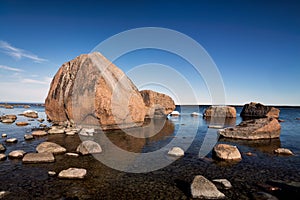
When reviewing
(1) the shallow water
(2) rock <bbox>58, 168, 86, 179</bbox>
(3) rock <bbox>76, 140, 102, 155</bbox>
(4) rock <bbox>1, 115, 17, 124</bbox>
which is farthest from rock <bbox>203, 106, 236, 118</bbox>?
(2) rock <bbox>58, 168, 86, 179</bbox>

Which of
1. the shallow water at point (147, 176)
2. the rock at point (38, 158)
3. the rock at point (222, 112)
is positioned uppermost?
the rock at point (222, 112)

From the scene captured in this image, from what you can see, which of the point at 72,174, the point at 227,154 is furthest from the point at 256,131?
the point at 72,174

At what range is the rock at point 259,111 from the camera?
4853cm

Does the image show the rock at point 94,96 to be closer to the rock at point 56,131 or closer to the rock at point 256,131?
the rock at point 56,131

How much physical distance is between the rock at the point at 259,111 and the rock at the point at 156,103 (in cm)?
2567

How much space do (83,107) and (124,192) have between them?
14.6 meters

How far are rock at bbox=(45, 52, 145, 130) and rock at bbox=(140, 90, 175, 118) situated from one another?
1360 centimetres

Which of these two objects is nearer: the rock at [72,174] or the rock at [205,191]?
the rock at [205,191]

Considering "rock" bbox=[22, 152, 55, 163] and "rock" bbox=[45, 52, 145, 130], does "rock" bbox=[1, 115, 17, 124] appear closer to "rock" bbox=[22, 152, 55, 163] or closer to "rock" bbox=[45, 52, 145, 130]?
"rock" bbox=[45, 52, 145, 130]

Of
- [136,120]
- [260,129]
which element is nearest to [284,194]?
[260,129]

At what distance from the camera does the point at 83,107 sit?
65.6 feet

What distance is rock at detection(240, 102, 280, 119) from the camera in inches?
1911

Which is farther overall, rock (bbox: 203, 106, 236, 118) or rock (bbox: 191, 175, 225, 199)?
rock (bbox: 203, 106, 236, 118)

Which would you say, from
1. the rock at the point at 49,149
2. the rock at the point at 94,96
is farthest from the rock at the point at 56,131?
the rock at the point at 49,149
